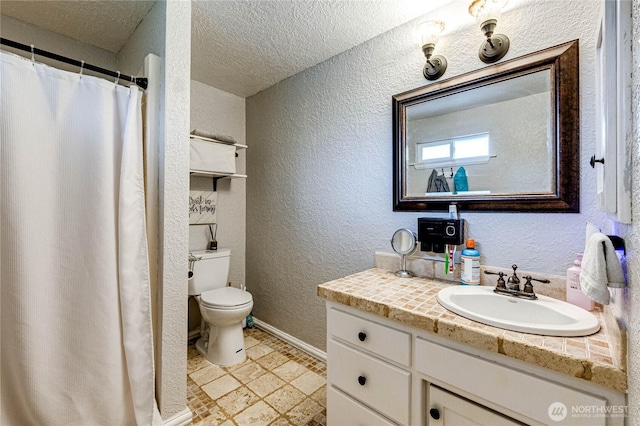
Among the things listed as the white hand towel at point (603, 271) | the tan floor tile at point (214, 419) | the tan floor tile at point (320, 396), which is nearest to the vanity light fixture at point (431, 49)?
the white hand towel at point (603, 271)

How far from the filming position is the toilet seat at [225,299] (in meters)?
1.91

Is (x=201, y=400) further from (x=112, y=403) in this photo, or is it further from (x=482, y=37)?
(x=482, y=37)

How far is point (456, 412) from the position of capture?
2.95ft

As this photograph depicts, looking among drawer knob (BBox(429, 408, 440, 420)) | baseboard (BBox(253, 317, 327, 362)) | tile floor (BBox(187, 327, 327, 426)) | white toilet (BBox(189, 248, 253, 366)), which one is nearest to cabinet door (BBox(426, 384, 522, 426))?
drawer knob (BBox(429, 408, 440, 420))

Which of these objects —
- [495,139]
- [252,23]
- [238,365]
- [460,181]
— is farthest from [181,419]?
[252,23]

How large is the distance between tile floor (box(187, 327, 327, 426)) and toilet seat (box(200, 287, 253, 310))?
0.45 m

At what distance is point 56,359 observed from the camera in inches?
46.3

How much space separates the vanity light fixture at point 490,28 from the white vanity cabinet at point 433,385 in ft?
4.21

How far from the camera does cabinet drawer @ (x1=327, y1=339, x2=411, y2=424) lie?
102 centimetres

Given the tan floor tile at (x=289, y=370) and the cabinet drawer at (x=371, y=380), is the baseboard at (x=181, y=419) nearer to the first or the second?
the tan floor tile at (x=289, y=370)

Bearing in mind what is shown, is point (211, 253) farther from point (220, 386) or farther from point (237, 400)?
point (237, 400)

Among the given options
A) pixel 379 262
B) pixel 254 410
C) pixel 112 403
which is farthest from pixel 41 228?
pixel 379 262

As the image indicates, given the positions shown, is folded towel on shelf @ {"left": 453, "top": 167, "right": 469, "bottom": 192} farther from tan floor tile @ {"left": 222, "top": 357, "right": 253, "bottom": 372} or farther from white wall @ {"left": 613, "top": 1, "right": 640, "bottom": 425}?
tan floor tile @ {"left": 222, "top": 357, "right": 253, "bottom": 372}

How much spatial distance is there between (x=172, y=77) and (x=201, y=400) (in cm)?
181
